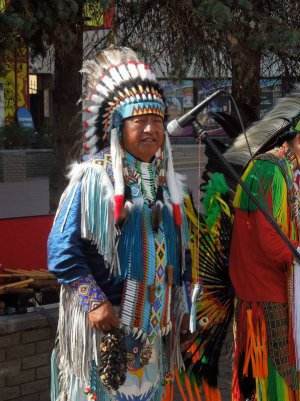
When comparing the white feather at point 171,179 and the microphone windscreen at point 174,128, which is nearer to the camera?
the microphone windscreen at point 174,128

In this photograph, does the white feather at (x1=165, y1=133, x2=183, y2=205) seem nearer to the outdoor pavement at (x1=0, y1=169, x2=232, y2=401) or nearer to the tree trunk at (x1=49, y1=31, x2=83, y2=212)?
the tree trunk at (x1=49, y1=31, x2=83, y2=212)

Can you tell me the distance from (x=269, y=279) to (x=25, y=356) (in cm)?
156

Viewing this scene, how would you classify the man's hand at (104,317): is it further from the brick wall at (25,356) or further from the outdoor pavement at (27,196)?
the outdoor pavement at (27,196)

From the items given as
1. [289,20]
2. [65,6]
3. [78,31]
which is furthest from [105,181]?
[289,20]

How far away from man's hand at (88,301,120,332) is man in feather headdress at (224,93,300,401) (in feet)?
3.41

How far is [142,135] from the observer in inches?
118

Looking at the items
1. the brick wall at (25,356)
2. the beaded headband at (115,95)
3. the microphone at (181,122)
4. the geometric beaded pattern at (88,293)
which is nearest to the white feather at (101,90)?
the beaded headband at (115,95)

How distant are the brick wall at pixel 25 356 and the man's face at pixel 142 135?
172 cm

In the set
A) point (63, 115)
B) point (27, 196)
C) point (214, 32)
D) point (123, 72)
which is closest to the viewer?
point (123, 72)

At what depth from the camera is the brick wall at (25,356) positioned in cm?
430

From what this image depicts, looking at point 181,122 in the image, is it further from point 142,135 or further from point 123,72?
point 123,72

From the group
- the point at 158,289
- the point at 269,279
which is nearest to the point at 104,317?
the point at 158,289

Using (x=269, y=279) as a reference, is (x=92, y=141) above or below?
above

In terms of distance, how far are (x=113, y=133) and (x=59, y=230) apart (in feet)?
1.49
